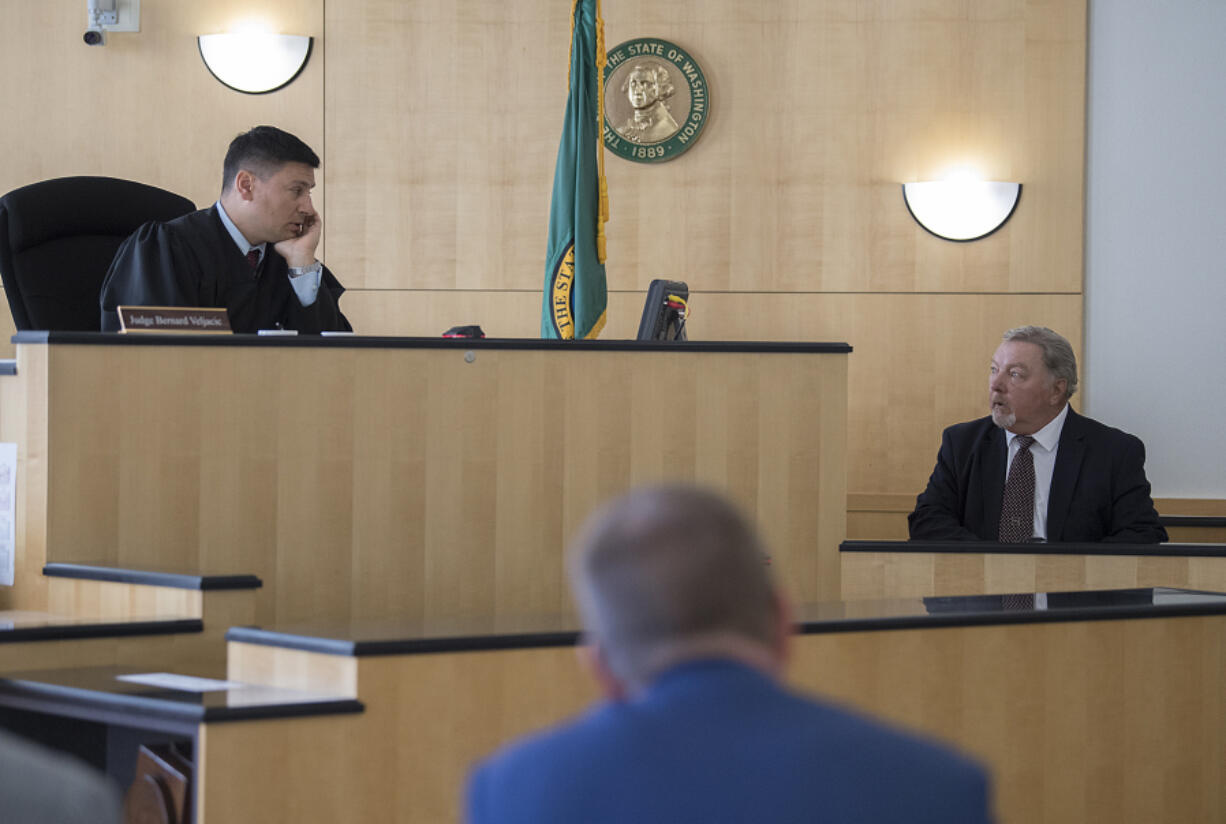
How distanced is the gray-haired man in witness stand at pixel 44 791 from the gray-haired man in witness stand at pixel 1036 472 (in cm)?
318

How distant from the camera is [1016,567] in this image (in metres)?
3.42

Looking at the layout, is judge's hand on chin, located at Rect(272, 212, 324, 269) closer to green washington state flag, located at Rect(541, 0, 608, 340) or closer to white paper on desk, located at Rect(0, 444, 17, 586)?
green washington state flag, located at Rect(541, 0, 608, 340)

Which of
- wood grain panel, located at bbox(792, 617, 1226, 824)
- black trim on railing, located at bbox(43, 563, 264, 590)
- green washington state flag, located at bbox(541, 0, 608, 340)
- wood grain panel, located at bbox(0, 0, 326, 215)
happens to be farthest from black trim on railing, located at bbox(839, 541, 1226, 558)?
wood grain panel, located at bbox(0, 0, 326, 215)

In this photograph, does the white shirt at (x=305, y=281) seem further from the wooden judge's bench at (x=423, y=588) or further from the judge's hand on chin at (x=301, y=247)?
the wooden judge's bench at (x=423, y=588)

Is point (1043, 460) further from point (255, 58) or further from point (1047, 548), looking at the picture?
point (255, 58)

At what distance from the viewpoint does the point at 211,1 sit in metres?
5.29

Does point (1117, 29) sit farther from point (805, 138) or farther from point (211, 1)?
point (211, 1)

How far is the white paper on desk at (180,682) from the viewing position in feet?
7.54

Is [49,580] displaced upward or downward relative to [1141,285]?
downward

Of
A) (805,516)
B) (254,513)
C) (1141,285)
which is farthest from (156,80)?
(1141,285)

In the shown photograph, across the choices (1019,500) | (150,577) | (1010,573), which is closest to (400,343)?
(150,577)

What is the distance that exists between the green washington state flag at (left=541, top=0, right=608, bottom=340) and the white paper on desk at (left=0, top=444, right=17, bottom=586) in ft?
4.87

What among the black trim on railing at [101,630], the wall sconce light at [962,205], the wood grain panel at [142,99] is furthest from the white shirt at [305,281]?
the wall sconce light at [962,205]

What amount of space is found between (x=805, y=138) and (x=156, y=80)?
2.42 m
